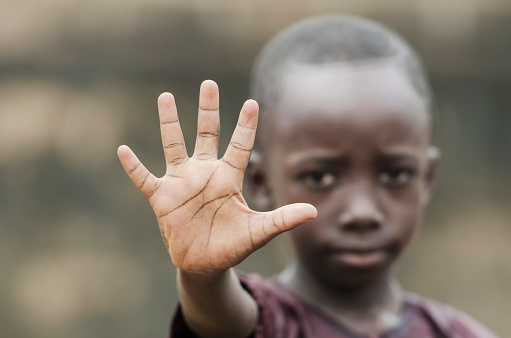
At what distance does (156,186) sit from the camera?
3.40 feet

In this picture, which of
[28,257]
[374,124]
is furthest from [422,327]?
[28,257]

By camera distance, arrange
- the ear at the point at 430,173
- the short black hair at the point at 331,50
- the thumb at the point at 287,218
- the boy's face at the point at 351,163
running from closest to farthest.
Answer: the thumb at the point at 287,218 < the boy's face at the point at 351,163 < the short black hair at the point at 331,50 < the ear at the point at 430,173

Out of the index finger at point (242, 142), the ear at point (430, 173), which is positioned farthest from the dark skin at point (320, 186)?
the ear at point (430, 173)

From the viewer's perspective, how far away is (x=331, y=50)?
145 cm

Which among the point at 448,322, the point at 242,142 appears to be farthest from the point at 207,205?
the point at 448,322

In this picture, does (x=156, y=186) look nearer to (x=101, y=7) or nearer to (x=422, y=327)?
(x=422, y=327)

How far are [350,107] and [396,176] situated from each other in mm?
171

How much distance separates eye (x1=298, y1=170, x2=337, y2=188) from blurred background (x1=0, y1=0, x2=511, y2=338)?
217 cm

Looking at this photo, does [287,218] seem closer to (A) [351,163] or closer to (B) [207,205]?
(B) [207,205]

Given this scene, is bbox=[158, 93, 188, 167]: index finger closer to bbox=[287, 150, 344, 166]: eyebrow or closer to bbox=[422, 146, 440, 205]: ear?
bbox=[287, 150, 344, 166]: eyebrow

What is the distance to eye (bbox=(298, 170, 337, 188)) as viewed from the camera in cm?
134

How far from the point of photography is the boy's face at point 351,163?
133 centimetres

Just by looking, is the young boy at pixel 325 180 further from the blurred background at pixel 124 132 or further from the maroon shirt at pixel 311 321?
the blurred background at pixel 124 132

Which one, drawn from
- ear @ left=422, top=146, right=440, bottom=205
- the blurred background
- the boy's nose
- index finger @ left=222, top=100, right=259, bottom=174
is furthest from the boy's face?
the blurred background
